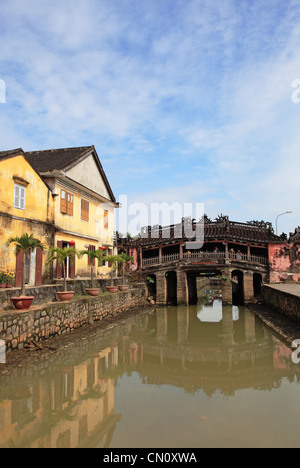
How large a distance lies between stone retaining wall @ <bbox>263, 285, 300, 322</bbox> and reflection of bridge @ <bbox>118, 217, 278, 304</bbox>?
2.79 meters

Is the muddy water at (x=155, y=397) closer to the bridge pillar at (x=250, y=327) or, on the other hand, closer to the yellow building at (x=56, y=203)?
the bridge pillar at (x=250, y=327)

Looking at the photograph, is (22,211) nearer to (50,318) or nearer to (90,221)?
(50,318)

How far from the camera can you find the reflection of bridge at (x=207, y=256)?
27.2 m

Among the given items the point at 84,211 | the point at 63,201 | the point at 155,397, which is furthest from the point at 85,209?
the point at 155,397

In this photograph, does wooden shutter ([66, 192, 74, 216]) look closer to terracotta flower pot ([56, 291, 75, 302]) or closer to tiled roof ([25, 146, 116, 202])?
tiled roof ([25, 146, 116, 202])

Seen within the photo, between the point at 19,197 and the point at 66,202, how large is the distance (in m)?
3.73

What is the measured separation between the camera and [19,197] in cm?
1420

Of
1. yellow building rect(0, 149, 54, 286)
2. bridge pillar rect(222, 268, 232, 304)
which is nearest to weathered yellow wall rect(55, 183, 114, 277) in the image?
yellow building rect(0, 149, 54, 286)

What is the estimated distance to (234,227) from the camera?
98.7 ft

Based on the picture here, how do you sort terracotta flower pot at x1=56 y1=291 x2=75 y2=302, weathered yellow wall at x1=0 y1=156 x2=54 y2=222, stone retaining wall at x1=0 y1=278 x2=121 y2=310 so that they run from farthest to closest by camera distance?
weathered yellow wall at x1=0 y1=156 x2=54 y2=222, terracotta flower pot at x1=56 y1=291 x2=75 y2=302, stone retaining wall at x1=0 y1=278 x2=121 y2=310

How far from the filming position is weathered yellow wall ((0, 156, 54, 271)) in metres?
13.1

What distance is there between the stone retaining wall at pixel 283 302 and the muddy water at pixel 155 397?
377cm
